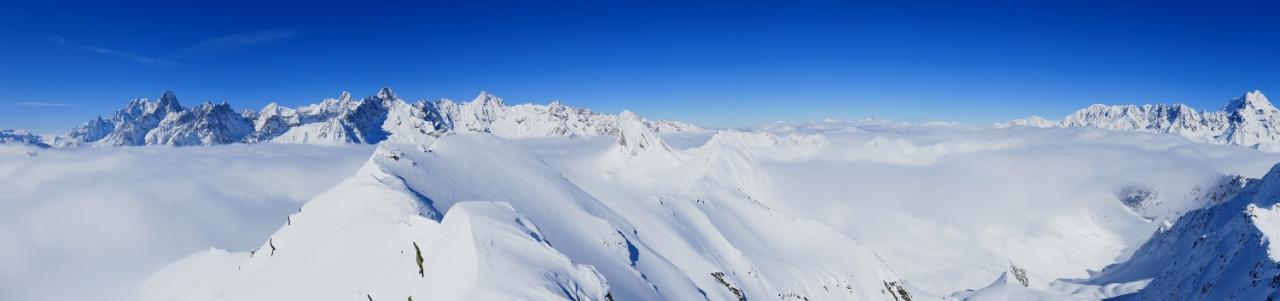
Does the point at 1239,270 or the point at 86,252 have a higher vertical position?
the point at 1239,270

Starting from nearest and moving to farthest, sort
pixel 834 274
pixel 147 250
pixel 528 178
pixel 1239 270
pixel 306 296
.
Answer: pixel 306 296 → pixel 528 178 → pixel 1239 270 → pixel 834 274 → pixel 147 250

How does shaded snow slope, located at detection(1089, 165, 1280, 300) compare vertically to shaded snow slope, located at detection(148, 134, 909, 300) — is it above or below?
below

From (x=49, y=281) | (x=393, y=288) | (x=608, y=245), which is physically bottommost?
(x=49, y=281)

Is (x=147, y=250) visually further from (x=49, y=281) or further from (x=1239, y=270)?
(x=1239, y=270)

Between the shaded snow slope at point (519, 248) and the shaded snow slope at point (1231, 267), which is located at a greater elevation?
the shaded snow slope at point (519, 248)

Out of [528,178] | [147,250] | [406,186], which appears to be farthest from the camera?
[147,250]

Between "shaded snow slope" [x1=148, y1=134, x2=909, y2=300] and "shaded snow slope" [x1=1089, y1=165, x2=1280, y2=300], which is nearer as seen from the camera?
"shaded snow slope" [x1=148, y1=134, x2=909, y2=300]

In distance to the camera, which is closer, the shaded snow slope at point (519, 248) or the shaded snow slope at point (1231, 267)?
the shaded snow slope at point (519, 248)

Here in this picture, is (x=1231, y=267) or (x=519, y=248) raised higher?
(x=519, y=248)

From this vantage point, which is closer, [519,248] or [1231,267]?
[519,248]

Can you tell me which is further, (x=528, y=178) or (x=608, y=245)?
(x=528, y=178)

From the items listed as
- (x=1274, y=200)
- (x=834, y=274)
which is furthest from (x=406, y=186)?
(x=1274, y=200)
